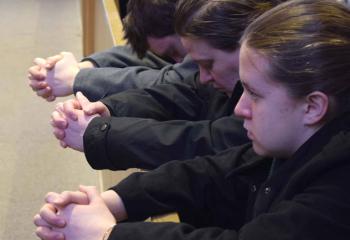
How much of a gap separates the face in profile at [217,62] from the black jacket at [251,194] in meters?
0.16

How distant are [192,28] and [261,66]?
10.5 inches

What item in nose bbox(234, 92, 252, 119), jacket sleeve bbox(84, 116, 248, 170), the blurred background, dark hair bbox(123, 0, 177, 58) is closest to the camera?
nose bbox(234, 92, 252, 119)

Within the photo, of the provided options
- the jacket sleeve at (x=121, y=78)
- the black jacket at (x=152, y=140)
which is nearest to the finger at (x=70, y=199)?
the black jacket at (x=152, y=140)

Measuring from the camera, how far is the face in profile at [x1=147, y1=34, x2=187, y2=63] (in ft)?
3.52

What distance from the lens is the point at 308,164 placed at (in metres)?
0.52

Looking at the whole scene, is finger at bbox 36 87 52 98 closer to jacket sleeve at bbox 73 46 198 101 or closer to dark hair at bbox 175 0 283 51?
jacket sleeve at bbox 73 46 198 101

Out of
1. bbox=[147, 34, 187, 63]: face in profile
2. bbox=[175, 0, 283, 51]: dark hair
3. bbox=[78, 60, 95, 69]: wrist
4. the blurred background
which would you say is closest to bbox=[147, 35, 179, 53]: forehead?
bbox=[147, 34, 187, 63]: face in profile

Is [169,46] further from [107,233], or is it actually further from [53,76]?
[107,233]

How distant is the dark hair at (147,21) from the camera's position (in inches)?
40.8

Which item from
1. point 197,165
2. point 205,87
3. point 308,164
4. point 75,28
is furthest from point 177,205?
point 75,28

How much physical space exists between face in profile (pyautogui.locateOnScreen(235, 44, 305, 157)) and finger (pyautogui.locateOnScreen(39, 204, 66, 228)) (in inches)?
9.5

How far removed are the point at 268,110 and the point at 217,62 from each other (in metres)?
0.28

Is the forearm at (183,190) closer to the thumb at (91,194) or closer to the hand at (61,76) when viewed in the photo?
the thumb at (91,194)

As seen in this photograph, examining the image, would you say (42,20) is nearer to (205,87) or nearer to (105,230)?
(205,87)
